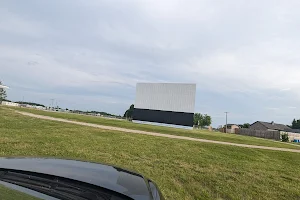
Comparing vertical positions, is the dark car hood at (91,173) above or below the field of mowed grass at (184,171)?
above

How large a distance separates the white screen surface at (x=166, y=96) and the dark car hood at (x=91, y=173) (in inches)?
1917

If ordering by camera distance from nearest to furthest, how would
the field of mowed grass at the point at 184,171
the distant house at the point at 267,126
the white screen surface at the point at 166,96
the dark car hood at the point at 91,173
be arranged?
1. the dark car hood at the point at 91,173
2. the field of mowed grass at the point at 184,171
3. the white screen surface at the point at 166,96
4. the distant house at the point at 267,126

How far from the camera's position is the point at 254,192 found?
19.7 ft

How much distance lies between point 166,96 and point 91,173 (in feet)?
169

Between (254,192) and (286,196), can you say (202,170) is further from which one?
(286,196)

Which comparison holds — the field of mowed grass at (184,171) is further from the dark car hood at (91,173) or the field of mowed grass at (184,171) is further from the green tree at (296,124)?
the green tree at (296,124)

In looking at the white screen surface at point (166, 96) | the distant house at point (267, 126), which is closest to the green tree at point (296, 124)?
the distant house at point (267, 126)

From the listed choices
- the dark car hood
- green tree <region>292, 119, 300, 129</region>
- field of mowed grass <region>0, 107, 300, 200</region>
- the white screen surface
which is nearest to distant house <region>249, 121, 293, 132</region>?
green tree <region>292, 119, 300, 129</region>

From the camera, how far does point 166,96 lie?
5353 centimetres

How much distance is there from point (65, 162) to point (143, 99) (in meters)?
53.0

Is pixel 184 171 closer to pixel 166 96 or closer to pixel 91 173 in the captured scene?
pixel 91 173

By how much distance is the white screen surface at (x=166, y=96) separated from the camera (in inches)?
2004

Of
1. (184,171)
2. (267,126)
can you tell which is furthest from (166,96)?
(267,126)

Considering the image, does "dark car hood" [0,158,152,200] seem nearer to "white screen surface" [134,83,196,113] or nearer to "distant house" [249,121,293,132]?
"white screen surface" [134,83,196,113]
